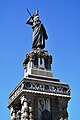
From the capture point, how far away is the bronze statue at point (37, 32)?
32.1 m

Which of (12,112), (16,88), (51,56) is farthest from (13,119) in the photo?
(51,56)

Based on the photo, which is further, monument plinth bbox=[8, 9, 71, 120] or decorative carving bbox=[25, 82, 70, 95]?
decorative carving bbox=[25, 82, 70, 95]

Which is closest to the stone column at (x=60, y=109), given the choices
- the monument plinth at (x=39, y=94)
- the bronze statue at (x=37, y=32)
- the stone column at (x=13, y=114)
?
the monument plinth at (x=39, y=94)

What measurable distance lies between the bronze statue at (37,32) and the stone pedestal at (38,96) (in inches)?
72.8

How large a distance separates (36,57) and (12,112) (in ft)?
17.9

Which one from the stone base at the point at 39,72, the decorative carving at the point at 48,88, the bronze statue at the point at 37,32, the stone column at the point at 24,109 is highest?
the bronze statue at the point at 37,32

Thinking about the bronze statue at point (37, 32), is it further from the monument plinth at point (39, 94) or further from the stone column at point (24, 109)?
the stone column at point (24, 109)

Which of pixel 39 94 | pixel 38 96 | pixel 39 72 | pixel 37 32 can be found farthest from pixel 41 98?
pixel 37 32

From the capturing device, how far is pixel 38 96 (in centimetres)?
2797

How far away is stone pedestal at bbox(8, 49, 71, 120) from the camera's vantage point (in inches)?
1077

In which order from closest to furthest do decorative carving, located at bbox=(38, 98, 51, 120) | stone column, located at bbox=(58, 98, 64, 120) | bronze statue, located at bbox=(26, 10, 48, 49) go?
decorative carving, located at bbox=(38, 98, 51, 120), stone column, located at bbox=(58, 98, 64, 120), bronze statue, located at bbox=(26, 10, 48, 49)

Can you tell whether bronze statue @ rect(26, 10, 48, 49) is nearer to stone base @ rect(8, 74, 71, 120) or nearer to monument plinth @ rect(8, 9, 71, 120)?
monument plinth @ rect(8, 9, 71, 120)

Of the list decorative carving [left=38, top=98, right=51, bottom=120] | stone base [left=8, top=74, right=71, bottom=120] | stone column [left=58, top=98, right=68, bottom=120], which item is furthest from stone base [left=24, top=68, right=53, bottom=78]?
stone column [left=58, top=98, right=68, bottom=120]

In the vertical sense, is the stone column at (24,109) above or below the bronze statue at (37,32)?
below
